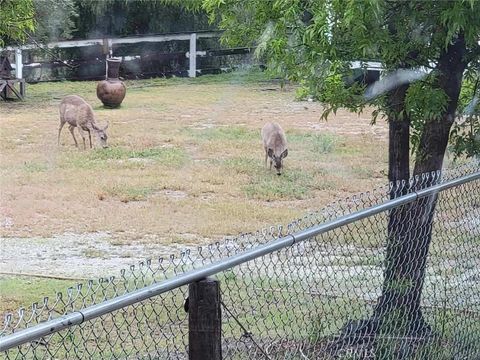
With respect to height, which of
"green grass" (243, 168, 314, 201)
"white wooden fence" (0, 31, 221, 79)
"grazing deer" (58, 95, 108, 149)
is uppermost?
"white wooden fence" (0, 31, 221, 79)

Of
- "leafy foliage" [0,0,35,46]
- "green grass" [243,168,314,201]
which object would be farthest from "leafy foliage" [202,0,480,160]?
"green grass" [243,168,314,201]

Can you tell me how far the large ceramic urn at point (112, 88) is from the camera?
568cm

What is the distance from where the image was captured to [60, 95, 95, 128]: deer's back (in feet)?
18.6

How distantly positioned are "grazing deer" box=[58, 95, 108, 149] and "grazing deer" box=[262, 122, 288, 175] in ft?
3.16

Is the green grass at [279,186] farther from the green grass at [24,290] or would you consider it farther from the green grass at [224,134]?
the green grass at [24,290]

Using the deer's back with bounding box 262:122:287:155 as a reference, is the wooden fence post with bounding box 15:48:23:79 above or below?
above

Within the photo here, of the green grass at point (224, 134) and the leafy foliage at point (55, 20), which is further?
the green grass at point (224, 134)

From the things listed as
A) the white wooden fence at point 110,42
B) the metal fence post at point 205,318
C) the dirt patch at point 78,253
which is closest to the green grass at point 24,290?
the dirt patch at point 78,253

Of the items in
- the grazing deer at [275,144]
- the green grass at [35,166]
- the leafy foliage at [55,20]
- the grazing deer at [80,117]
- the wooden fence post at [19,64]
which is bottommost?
the green grass at [35,166]

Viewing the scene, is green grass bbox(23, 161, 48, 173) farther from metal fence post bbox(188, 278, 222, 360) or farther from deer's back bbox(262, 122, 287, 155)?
metal fence post bbox(188, 278, 222, 360)

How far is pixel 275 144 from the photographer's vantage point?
600 centimetres

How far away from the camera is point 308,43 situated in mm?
3146

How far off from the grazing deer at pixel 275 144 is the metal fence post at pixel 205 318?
13.3 ft

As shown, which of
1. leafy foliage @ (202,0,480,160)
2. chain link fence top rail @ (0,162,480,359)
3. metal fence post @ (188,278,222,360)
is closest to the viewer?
metal fence post @ (188,278,222,360)
